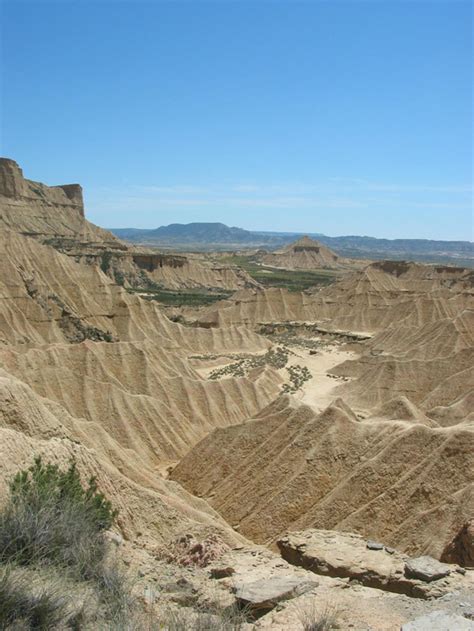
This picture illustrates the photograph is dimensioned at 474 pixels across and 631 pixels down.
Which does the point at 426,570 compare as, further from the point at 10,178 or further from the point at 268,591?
the point at 10,178

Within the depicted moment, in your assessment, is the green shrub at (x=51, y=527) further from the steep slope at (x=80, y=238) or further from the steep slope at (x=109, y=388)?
the steep slope at (x=80, y=238)

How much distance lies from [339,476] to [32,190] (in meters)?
147

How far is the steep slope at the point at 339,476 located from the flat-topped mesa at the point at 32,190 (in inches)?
5049

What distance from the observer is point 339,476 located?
25.4 m

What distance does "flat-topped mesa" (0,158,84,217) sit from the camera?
471ft

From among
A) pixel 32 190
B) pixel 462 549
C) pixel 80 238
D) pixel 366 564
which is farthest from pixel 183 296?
pixel 366 564

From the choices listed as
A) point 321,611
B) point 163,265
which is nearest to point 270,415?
point 321,611

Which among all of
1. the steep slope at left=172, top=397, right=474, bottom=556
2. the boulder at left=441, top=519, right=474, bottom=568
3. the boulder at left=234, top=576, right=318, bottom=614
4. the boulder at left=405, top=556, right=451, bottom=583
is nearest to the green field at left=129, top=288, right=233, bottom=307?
the steep slope at left=172, top=397, right=474, bottom=556

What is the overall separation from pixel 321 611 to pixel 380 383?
42062 millimetres

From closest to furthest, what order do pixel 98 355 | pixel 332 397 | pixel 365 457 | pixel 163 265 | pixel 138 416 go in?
pixel 365 457, pixel 138 416, pixel 98 355, pixel 332 397, pixel 163 265

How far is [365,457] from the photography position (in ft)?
84.2

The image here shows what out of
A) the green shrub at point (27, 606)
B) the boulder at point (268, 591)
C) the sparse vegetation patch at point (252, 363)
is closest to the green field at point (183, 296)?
the sparse vegetation patch at point (252, 363)

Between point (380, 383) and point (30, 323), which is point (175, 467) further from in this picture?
point (30, 323)

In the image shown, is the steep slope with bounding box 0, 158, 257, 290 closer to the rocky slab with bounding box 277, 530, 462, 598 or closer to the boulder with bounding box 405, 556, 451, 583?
the rocky slab with bounding box 277, 530, 462, 598
